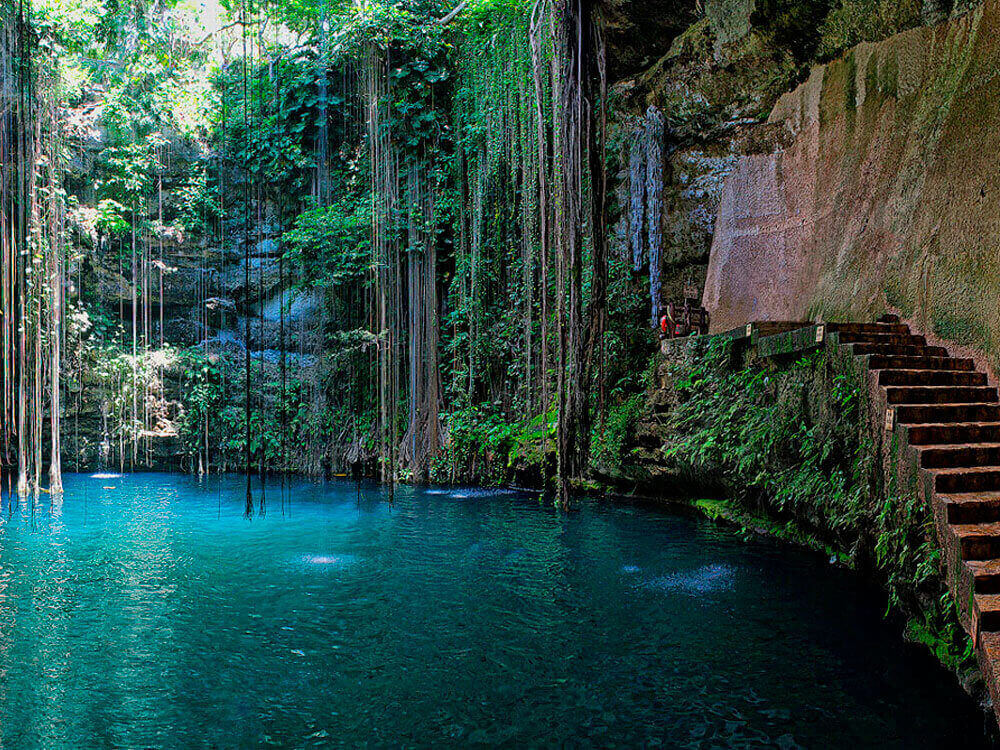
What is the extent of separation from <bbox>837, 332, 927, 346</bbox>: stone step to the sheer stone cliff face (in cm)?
16

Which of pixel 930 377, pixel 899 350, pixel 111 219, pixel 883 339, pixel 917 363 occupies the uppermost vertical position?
pixel 111 219

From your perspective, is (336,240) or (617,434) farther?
(336,240)

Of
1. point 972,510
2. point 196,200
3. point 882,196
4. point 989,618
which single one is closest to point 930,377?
point 972,510

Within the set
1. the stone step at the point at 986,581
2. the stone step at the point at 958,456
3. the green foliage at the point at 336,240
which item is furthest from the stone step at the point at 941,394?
the green foliage at the point at 336,240

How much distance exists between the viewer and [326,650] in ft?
14.3

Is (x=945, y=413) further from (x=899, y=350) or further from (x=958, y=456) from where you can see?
(x=899, y=350)

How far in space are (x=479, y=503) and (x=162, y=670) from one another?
6.08 m

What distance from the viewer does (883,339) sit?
5.81 metres

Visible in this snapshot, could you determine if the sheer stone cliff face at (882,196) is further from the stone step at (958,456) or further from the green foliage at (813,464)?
the stone step at (958,456)

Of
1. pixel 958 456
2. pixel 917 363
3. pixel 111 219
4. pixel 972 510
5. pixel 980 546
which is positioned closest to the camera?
pixel 980 546

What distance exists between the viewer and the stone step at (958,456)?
4141mm

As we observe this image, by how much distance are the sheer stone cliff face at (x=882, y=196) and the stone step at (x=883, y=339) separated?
0.54 ft

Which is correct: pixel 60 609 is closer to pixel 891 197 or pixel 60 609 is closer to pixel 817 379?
pixel 817 379

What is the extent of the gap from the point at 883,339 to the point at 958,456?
183 centimetres
